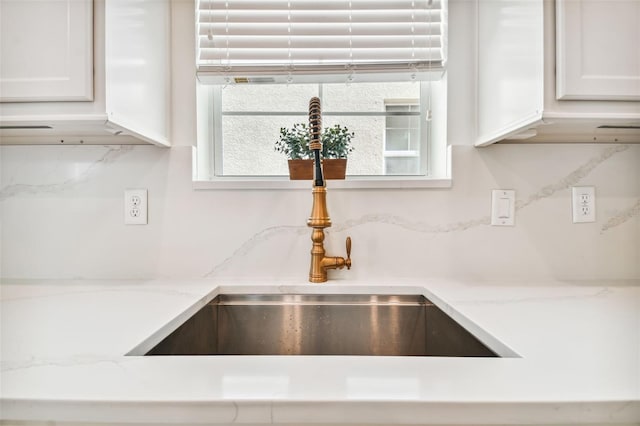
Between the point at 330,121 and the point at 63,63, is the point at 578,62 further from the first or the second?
the point at 63,63

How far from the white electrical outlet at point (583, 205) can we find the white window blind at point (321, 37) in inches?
23.6

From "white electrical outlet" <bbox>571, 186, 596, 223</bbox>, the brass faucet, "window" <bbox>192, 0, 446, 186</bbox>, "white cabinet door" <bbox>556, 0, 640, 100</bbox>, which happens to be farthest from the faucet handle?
"white electrical outlet" <bbox>571, 186, 596, 223</bbox>

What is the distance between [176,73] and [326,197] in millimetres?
648

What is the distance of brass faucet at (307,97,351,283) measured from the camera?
0.97 meters

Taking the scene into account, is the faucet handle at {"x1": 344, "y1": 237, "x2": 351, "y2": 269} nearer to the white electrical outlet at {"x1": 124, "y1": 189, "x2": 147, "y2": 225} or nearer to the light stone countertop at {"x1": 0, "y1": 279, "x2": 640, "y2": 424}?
the light stone countertop at {"x1": 0, "y1": 279, "x2": 640, "y2": 424}

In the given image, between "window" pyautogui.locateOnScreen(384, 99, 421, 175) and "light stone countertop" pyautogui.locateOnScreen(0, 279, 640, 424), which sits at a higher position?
"window" pyautogui.locateOnScreen(384, 99, 421, 175)

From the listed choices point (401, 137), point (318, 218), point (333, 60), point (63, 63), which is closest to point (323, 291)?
point (318, 218)

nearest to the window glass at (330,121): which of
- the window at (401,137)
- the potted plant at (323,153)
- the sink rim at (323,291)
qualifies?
the window at (401,137)

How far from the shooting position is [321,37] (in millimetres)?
1132

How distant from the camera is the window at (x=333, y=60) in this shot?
1.12 metres

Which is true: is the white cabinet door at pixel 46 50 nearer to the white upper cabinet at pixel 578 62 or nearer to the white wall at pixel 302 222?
the white wall at pixel 302 222

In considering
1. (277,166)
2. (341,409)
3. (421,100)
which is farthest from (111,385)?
(421,100)

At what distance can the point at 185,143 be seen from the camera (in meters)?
1.12

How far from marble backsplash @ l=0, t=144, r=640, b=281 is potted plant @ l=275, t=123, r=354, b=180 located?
7 centimetres
